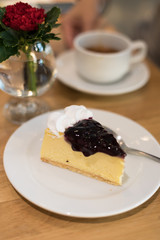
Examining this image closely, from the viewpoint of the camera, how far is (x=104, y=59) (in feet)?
3.77

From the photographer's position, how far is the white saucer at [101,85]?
3.87 ft

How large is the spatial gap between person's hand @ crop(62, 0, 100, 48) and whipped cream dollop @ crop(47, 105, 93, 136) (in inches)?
31.7

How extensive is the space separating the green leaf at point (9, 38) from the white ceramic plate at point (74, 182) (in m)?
0.26

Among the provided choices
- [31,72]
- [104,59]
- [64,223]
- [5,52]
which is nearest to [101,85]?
[104,59]

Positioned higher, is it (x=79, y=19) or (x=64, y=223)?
(x=79, y=19)

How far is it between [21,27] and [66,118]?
291mm

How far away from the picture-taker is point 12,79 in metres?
0.92

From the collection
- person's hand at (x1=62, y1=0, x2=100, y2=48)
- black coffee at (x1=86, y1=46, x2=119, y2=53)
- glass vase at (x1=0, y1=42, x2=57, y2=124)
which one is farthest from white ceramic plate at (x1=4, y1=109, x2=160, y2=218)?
person's hand at (x1=62, y1=0, x2=100, y2=48)

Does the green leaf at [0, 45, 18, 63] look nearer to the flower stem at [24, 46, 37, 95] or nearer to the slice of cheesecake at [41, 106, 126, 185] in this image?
the flower stem at [24, 46, 37, 95]

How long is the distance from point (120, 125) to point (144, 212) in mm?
324

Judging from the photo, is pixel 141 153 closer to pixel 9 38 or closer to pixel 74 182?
pixel 74 182

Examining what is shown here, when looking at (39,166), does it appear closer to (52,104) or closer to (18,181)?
(18,181)

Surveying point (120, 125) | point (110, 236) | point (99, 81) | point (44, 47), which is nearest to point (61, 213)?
point (110, 236)

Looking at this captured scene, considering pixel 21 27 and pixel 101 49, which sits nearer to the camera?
pixel 21 27
